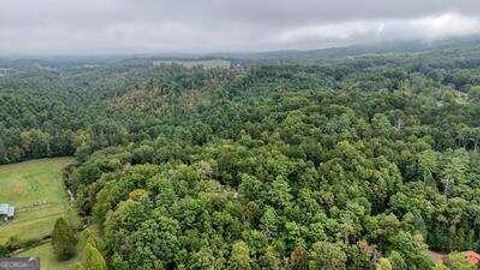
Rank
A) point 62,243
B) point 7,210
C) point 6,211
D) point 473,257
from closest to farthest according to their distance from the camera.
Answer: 1. point 473,257
2. point 62,243
3. point 6,211
4. point 7,210

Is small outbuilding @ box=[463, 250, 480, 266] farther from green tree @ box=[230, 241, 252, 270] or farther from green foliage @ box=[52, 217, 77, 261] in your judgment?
green foliage @ box=[52, 217, 77, 261]

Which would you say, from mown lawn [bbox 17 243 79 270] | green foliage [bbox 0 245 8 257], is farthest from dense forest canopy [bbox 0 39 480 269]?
green foliage [bbox 0 245 8 257]

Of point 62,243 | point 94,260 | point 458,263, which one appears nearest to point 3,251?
point 62,243

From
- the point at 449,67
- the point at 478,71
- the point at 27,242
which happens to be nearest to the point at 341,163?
the point at 27,242

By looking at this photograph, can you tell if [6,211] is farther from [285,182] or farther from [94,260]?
[285,182]

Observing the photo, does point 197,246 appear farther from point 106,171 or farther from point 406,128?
point 406,128

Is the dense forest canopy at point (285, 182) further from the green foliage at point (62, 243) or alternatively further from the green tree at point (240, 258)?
the green foliage at point (62, 243)

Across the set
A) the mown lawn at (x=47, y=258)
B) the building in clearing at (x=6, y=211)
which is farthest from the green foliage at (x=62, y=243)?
the building in clearing at (x=6, y=211)
